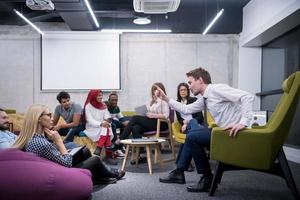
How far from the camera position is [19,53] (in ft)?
25.6

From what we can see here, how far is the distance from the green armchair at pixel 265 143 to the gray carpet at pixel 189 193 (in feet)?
1.06

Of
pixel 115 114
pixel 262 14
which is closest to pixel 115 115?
pixel 115 114

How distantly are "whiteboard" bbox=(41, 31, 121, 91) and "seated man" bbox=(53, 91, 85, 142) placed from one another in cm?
228

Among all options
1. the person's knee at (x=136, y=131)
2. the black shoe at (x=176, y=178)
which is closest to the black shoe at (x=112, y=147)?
the person's knee at (x=136, y=131)

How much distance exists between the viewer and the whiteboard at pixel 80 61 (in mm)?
7617

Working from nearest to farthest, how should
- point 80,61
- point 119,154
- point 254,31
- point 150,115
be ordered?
point 150,115, point 119,154, point 254,31, point 80,61

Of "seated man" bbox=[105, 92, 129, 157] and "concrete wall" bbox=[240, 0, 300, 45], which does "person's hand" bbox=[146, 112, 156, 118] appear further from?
"concrete wall" bbox=[240, 0, 300, 45]

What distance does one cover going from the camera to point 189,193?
292cm

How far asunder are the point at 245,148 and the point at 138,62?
5567mm

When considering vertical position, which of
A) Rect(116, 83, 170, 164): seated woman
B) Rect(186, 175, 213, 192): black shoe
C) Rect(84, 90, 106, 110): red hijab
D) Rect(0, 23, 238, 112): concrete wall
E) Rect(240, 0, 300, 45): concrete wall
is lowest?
Rect(186, 175, 213, 192): black shoe

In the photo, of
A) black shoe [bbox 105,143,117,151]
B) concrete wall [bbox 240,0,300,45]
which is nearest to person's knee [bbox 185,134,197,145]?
black shoe [bbox 105,143,117,151]

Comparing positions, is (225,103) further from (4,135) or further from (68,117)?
(68,117)

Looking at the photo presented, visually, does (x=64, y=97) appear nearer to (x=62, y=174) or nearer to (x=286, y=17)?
(x=62, y=174)

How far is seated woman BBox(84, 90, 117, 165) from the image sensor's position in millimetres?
4863
